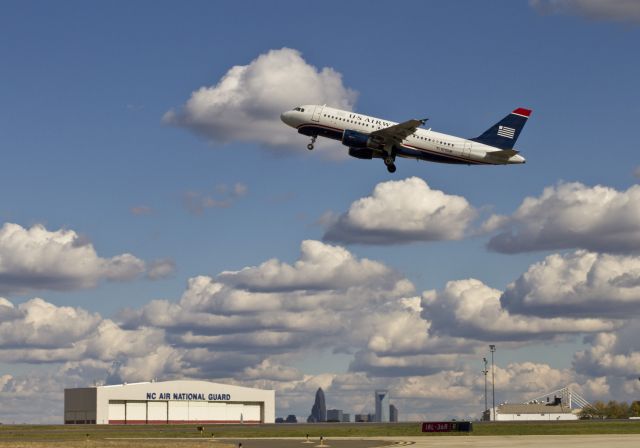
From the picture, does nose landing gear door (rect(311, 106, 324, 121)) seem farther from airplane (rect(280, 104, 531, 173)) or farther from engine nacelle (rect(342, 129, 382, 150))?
engine nacelle (rect(342, 129, 382, 150))

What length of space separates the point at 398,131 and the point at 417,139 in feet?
16.1

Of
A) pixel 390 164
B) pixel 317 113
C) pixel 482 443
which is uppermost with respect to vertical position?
pixel 317 113

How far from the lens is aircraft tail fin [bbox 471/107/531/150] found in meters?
141

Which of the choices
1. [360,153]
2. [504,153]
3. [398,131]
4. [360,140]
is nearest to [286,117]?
[360,140]

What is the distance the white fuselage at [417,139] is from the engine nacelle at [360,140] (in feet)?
8.59

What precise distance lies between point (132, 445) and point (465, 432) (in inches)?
1813

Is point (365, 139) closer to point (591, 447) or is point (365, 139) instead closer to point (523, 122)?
point (523, 122)

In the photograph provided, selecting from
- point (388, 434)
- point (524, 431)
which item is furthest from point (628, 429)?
point (388, 434)

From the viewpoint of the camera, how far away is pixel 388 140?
5089 inches

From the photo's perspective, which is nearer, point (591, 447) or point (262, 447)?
point (591, 447)

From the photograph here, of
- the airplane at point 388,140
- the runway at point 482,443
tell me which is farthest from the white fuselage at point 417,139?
the runway at point 482,443

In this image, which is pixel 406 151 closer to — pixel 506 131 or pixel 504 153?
pixel 504 153

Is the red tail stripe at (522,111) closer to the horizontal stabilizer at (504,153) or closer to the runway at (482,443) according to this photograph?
the horizontal stabilizer at (504,153)

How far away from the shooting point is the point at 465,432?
127562mm
